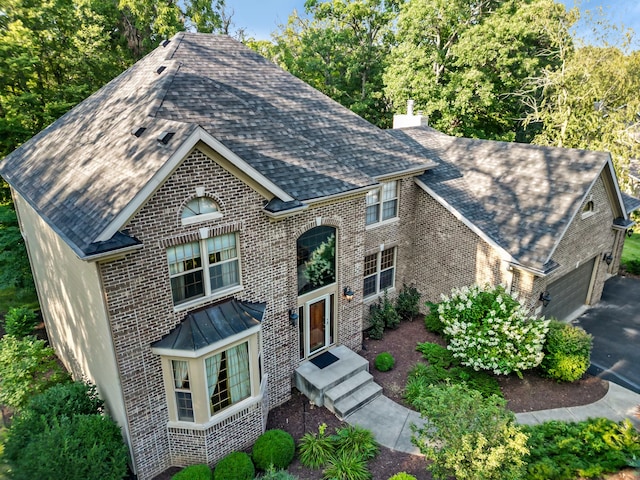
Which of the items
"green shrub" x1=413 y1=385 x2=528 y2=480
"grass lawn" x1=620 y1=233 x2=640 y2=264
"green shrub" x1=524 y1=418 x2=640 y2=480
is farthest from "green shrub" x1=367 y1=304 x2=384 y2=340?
"grass lawn" x1=620 y1=233 x2=640 y2=264

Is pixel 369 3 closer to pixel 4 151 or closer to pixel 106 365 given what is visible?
pixel 4 151

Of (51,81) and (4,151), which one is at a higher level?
(51,81)

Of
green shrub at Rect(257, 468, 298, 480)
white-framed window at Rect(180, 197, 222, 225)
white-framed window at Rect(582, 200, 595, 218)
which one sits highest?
white-framed window at Rect(180, 197, 222, 225)

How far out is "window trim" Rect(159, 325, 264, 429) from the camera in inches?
362

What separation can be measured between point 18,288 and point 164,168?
14655mm

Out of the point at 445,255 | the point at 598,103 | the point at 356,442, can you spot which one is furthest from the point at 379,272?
the point at 598,103

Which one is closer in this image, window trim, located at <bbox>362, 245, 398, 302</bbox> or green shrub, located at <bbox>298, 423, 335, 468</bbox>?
green shrub, located at <bbox>298, 423, 335, 468</bbox>

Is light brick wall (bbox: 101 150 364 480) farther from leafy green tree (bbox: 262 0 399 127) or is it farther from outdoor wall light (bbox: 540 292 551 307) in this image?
leafy green tree (bbox: 262 0 399 127)

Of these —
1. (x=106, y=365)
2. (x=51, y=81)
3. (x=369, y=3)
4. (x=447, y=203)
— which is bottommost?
(x=106, y=365)

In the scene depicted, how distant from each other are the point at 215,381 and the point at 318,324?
174 inches

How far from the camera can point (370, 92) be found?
35219 millimetres

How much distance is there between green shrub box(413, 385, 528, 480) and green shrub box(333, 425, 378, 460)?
2.00m

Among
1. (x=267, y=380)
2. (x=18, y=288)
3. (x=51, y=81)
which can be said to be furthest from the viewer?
(x=51, y=81)

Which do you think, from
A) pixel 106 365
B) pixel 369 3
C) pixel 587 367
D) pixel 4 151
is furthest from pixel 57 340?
pixel 369 3
